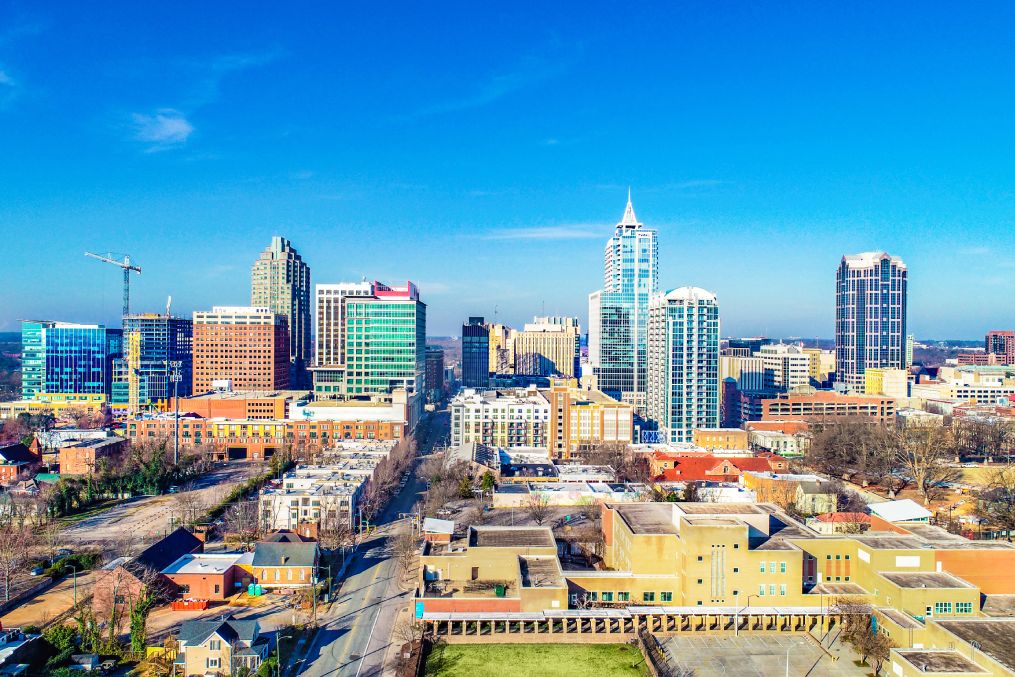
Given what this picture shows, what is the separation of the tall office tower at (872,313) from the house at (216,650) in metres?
117

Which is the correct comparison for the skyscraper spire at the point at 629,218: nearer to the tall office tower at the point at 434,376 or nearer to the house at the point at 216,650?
the tall office tower at the point at 434,376

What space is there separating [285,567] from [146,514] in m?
18.7

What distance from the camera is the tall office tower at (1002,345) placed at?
492 feet

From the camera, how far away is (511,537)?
36594 mm

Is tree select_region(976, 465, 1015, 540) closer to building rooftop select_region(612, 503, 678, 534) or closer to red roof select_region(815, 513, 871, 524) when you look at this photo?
red roof select_region(815, 513, 871, 524)

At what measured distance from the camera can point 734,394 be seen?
100562 mm

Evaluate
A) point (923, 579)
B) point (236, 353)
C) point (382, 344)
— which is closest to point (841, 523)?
point (923, 579)

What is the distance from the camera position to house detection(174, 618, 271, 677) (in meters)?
25.5

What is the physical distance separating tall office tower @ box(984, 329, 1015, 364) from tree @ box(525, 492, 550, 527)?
136525 mm

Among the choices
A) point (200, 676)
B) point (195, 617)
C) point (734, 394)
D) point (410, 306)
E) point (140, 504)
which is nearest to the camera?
point (200, 676)

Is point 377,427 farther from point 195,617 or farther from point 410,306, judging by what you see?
point 195,617

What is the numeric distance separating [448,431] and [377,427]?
716 inches

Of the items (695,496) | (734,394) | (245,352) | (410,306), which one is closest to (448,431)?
(410,306)

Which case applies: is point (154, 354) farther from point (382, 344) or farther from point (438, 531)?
point (438, 531)
